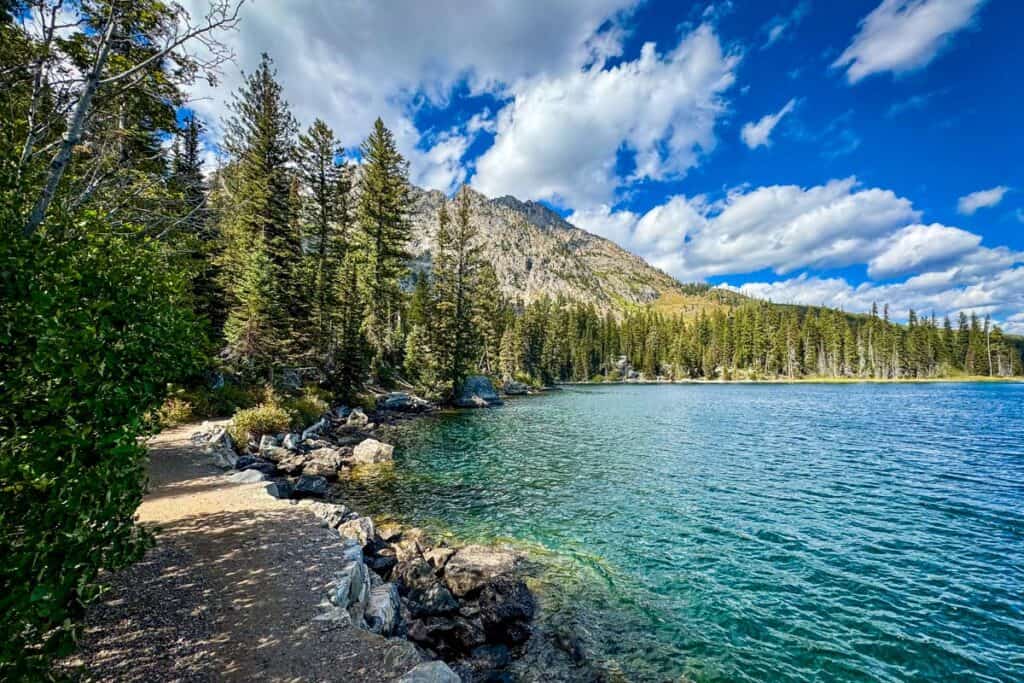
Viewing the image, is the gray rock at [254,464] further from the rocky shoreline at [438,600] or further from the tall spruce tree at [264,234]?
the tall spruce tree at [264,234]

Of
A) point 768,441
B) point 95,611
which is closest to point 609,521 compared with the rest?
point 95,611

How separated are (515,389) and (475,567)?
238 feet

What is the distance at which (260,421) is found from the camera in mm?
22984

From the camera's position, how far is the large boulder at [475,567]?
33.4 feet

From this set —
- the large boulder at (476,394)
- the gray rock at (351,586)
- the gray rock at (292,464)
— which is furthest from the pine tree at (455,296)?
the gray rock at (351,586)

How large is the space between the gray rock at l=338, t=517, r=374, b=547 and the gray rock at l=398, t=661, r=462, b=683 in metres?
5.91

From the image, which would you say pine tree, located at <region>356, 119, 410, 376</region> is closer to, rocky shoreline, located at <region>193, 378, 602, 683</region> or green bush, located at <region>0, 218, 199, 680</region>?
rocky shoreline, located at <region>193, 378, 602, 683</region>

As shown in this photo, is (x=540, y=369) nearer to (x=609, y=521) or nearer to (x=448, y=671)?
(x=609, y=521)

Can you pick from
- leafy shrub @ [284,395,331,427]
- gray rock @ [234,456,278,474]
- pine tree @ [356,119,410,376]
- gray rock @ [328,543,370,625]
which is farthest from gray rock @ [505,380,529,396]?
gray rock @ [328,543,370,625]

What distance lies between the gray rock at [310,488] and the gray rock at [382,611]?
8.62 m

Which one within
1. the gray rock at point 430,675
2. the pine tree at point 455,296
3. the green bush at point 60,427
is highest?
the pine tree at point 455,296

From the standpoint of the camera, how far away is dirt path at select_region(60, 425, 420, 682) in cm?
556

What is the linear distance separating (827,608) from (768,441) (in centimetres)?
2255

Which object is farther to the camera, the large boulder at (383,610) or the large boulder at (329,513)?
the large boulder at (329,513)
